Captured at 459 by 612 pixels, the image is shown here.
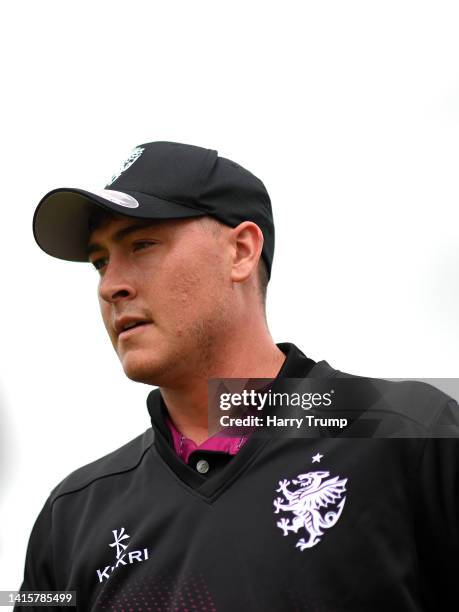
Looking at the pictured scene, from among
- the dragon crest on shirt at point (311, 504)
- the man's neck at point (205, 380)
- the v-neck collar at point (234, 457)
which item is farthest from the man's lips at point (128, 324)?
the dragon crest on shirt at point (311, 504)

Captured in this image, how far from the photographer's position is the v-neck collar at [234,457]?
330 cm

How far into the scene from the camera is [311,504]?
312 centimetres

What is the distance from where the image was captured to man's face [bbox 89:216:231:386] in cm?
354

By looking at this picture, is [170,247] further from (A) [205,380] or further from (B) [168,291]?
(A) [205,380]

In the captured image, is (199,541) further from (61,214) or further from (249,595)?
(61,214)

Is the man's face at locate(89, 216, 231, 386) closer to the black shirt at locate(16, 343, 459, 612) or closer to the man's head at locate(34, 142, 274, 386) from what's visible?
the man's head at locate(34, 142, 274, 386)

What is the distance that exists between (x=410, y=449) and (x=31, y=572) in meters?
1.58

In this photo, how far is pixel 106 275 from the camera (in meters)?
3.68

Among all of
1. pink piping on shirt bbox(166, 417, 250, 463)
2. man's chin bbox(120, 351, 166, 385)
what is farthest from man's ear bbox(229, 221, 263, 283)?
pink piping on shirt bbox(166, 417, 250, 463)

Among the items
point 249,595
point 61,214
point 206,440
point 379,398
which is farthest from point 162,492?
point 61,214

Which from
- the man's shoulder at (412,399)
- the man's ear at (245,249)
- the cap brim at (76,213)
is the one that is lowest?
the man's shoulder at (412,399)

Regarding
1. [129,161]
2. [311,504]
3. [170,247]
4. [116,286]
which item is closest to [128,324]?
[116,286]

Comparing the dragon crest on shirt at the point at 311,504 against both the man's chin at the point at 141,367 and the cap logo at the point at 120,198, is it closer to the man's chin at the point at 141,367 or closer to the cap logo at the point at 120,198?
the man's chin at the point at 141,367

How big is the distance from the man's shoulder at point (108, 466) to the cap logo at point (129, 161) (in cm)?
100
